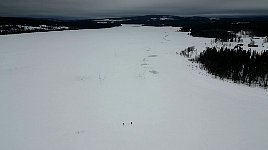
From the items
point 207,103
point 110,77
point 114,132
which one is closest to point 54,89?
point 110,77

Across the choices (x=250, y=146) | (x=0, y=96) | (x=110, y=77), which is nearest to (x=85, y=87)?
(x=110, y=77)

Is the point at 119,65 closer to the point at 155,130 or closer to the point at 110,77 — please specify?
the point at 110,77

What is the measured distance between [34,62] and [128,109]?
22.4 metres

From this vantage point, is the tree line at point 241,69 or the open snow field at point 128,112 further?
the tree line at point 241,69

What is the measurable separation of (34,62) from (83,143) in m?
25.4

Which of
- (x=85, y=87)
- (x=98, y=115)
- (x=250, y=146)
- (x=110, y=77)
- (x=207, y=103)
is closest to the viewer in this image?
(x=250, y=146)

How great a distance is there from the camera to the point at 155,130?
1346 centimetres

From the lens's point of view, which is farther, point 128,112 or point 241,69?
point 241,69

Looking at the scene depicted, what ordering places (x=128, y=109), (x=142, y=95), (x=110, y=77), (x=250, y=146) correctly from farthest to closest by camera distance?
(x=110, y=77)
(x=142, y=95)
(x=128, y=109)
(x=250, y=146)

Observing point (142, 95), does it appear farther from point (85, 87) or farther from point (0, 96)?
point (0, 96)

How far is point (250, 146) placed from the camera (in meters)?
11.9

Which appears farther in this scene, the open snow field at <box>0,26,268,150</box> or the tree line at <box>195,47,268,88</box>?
the tree line at <box>195,47,268,88</box>

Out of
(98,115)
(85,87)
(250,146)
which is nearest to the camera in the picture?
(250,146)

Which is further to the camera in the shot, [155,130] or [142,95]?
[142,95]
